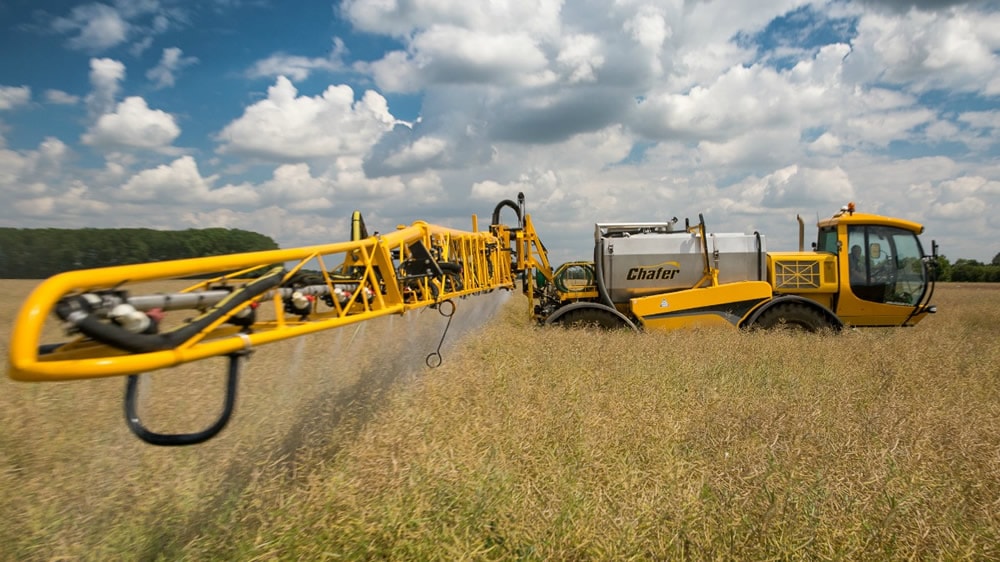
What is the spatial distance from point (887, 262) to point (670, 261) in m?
3.82

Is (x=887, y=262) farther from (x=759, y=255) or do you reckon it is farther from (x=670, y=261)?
(x=670, y=261)

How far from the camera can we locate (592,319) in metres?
11.5

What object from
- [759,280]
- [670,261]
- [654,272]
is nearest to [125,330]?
[654,272]

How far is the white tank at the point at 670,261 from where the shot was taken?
11539 mm

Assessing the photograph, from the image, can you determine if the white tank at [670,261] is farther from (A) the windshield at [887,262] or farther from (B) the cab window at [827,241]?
(A) the windshield at [887,262]

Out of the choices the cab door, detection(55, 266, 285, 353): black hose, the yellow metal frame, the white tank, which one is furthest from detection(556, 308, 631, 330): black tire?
detection(55, 266, 285, 353): black hose

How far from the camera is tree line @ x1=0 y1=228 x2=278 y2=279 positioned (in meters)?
9.52

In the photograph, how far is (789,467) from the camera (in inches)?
166

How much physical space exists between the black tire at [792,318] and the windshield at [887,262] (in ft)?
3.74

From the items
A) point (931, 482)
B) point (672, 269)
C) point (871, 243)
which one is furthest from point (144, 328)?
point (871, 243)

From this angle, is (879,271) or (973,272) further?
(973,272)

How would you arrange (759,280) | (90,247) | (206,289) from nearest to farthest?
(206,289)
(90,247)
(759,280)

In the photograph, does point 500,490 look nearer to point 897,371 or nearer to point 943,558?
point 943,558

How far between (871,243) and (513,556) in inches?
422
